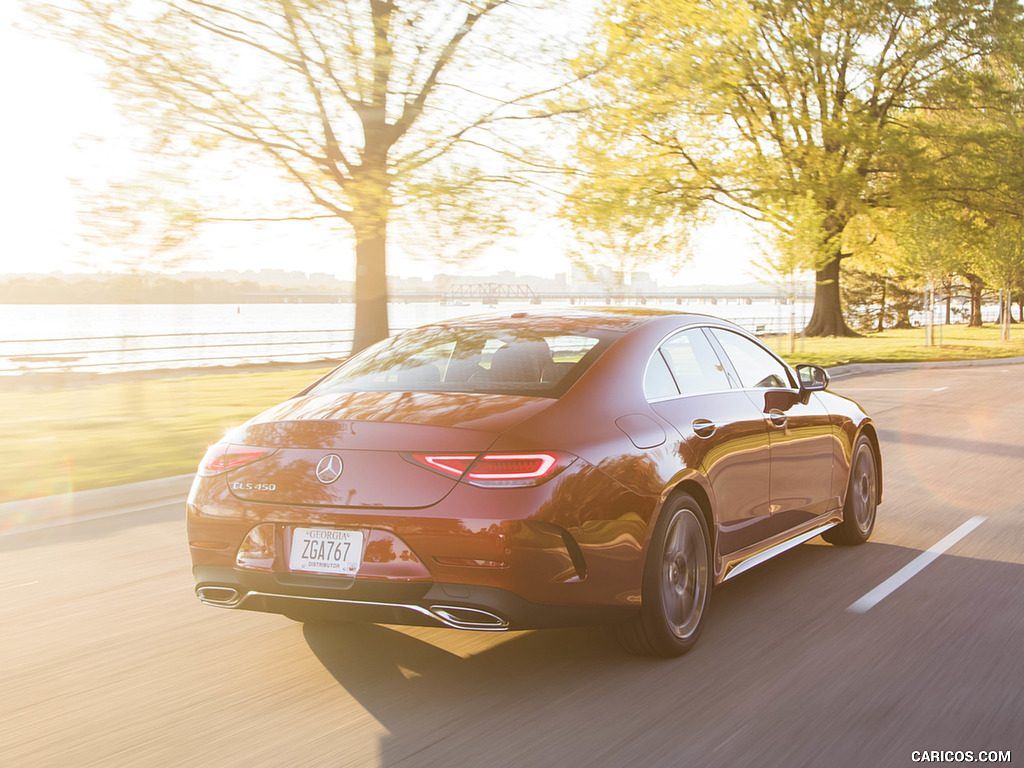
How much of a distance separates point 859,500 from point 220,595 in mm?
4394

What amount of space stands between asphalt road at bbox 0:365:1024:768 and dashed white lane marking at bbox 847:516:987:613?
2.7 inches

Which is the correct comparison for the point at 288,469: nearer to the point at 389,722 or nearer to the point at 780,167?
the point at 389,722

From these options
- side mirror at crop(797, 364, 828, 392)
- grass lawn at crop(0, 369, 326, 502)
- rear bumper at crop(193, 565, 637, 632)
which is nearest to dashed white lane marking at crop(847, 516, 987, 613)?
side mirror at crop(797, 364, 828, 392)

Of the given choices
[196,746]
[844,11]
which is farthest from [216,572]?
[844,11]

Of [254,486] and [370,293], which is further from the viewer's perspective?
[370,293]

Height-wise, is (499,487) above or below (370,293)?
below

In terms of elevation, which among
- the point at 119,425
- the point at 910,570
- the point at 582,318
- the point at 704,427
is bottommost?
the point at 119,425

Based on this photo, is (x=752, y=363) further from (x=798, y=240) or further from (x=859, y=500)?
(x=798, y=240)

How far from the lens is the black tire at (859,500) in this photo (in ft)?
23.1

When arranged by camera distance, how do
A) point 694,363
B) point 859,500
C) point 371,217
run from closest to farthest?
point 694,363 < point 859,500 < point 371,217

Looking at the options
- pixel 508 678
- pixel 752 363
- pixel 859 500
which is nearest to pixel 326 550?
pixel 508 678

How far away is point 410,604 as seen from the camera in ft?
13.4

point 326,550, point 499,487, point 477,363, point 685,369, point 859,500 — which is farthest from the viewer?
point 859,500

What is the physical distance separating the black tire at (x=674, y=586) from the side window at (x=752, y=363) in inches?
48.0
